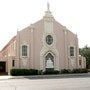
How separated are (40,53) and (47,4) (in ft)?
29.1

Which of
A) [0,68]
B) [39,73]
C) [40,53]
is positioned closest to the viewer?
[39,73]

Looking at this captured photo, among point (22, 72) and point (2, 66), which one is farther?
point (2, 66)

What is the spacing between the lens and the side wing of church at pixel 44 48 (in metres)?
45.6

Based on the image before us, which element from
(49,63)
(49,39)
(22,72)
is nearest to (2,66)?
(22,72)

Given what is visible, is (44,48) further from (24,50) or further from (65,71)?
(65,71)

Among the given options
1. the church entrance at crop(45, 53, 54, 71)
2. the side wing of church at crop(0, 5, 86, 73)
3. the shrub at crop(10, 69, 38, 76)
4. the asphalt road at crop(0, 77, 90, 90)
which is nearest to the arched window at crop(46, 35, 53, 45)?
the side wing of church at crop(0, 5, 86, 73)

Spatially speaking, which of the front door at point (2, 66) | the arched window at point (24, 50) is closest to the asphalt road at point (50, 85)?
the arched window at point (24, 50)

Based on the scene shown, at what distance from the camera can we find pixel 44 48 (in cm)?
4672

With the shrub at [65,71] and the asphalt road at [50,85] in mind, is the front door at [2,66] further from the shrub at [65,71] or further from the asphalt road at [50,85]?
the asphalt road at [50,85]

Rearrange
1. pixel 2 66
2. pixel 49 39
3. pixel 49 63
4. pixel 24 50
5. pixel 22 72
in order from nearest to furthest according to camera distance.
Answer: pixel 22 72 → pixel 24 50 → pixel 49 63 → pixel 49 39 → pixel 2 66

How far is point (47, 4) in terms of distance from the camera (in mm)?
48812

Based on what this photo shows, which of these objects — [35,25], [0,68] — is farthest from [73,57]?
[0,68]

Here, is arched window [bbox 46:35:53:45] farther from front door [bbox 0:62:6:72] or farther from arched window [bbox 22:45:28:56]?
front door [bbox 0:62:6:72]

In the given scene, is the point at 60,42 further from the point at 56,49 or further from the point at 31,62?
the point at 31,62
